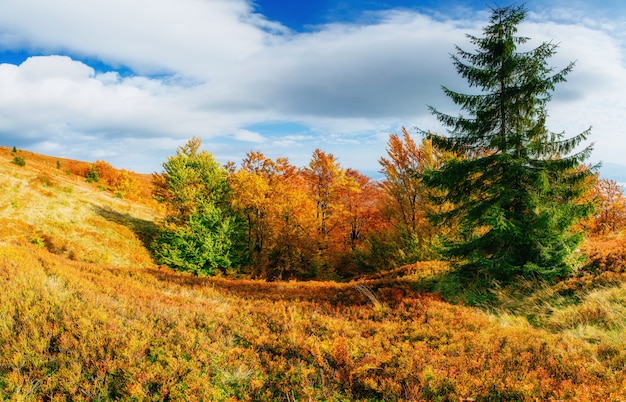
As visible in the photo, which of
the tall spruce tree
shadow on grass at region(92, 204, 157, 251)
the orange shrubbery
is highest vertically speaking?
the tall spruce tree

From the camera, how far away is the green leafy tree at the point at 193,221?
73.5 ft

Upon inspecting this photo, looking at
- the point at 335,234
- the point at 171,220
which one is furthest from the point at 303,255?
the point at 171,220

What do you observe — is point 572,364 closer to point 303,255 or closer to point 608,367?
point 608,367

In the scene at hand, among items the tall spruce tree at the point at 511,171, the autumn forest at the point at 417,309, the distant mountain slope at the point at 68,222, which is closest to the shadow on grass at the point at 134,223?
the distant mountain slope at the point at 68,222

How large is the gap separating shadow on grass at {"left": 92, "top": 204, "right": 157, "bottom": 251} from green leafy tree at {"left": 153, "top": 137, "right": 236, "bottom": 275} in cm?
228

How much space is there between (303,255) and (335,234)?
6376 millimetres

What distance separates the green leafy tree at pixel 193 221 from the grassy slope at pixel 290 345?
13.1 meters

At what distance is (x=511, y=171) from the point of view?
9312mm

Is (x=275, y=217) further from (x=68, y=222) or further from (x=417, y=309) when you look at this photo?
(x=417, y=309)

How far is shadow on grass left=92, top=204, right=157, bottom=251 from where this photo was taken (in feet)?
84.2

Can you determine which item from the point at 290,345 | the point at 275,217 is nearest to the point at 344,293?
the point at 290,345

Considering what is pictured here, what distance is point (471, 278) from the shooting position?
10.7 m

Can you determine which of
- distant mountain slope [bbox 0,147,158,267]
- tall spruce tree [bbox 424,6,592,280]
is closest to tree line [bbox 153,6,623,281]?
tall spruce tree [bbox 424,6,592,280]

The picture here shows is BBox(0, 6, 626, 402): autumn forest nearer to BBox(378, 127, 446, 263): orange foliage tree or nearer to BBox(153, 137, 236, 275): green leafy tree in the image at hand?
BBox(378, 127, 446, 263): orange foliage tree
